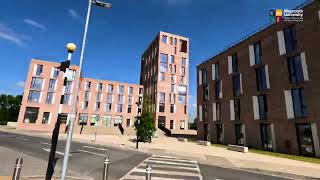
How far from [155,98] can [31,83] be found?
3077cm

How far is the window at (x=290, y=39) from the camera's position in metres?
24.2

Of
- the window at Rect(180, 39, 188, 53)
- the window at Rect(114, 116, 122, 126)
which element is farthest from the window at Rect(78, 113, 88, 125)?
the window at Rect(180, 39, 188, 53)

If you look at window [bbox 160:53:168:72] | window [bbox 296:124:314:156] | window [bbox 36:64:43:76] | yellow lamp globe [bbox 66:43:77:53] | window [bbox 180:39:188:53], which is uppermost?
window [bbox 180:39:188:53]

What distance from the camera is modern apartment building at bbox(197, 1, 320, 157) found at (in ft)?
71.4

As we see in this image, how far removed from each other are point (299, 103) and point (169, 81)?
41.3 meters

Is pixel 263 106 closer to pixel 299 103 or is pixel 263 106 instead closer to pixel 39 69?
pixel 299 103

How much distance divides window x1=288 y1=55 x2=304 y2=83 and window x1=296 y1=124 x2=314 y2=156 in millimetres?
4770

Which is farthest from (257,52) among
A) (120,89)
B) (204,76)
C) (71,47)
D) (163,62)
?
(120,89)

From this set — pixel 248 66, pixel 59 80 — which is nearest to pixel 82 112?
pixel 59 80

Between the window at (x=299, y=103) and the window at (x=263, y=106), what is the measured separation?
12.3 ft

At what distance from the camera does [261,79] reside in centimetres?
2833

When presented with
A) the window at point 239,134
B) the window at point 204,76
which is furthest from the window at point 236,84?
the window at point 204,76

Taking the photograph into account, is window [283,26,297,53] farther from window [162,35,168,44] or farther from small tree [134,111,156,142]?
window [162,35,168,44]

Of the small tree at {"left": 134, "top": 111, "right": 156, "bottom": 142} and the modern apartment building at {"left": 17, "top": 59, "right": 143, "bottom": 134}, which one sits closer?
the small tree at {"left": 134, "top": 111, "right": 156, "bottom": 142}
